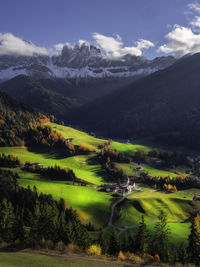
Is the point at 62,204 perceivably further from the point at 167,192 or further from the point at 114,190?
the point at 167,192

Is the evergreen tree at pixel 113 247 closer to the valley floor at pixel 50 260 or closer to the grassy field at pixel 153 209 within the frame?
the valley floor at pixel 50 260

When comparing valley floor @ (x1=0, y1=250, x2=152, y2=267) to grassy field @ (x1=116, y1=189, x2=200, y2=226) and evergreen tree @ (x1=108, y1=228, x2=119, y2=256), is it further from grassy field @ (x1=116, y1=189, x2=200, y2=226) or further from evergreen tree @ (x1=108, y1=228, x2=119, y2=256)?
grassy field @ (x1=116, y1=189, x2=200, y2=226)

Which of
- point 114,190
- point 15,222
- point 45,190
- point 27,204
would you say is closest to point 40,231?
point 15,222

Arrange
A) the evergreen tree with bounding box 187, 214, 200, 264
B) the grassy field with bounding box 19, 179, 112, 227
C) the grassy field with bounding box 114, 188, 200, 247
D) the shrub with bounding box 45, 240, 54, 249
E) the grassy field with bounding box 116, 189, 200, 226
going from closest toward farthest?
the shrub with bounding box 45, 240, 54, 249 → the evergreen tree with bounding box 187, 214, 200, 264 → the grassy field with bounding box 114, 188, 200, 247 → the grassy field with bounding box 19, 179, 112, 227 → the grassy field with bounding box 116, 189, 200, 226

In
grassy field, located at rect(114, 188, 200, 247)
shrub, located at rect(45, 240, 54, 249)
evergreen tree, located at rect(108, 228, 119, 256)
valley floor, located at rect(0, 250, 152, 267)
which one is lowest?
grassy field, located at rect(114, 188, 200, 247)

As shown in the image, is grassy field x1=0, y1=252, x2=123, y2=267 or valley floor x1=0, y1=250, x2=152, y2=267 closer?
grassy field x1=0, y1=252, x2=123, y2=267

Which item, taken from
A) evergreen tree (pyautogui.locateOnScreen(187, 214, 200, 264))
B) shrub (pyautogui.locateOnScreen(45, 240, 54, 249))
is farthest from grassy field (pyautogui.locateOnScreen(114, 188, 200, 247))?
shrub (pyautogui.locateOnScreen(45, 240, 54, 249))

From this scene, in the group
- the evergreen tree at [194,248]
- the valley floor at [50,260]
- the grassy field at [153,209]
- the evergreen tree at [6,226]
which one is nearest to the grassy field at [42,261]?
the valley floor at [50,260]

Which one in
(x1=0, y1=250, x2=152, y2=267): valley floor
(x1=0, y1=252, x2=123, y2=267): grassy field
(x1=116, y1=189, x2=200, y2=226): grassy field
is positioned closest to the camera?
(x1=0, y1=252, x2=123, y2=267): grassy field
